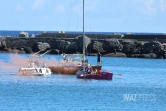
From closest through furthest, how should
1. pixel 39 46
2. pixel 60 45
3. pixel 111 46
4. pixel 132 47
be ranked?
pixel 111 46, pixel 132 47, pixel 39 46, pixel 60 45

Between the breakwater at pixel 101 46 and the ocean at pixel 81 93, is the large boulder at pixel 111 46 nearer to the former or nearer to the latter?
the breakwater at pixel 101 46

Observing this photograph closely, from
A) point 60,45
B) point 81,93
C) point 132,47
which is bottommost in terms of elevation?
point 132,47

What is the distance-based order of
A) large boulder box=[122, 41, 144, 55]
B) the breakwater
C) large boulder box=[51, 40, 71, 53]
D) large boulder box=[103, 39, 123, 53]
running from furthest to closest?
1. large boulder box=[51, 40, 71, 53]
2. large boulder box=[122, 41, 144, 55]
3. large boulder box=[103, 39, 123, 53]
4. the breakwater

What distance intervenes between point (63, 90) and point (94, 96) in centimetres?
430

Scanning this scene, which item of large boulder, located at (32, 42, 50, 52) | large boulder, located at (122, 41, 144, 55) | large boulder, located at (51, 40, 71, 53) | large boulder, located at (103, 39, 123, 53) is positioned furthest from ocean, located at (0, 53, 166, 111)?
large boulder, located at (32, 42, 50, 52)

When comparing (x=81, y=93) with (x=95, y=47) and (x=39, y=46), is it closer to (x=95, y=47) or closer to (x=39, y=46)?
(x=95, y=47)

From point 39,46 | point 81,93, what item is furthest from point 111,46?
point 81,93

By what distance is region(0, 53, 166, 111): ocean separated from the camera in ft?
144

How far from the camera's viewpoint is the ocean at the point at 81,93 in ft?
144

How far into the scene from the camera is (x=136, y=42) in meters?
110

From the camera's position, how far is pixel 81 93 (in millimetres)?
52312

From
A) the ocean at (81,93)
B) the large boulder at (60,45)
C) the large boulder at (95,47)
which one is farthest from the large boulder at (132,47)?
the ocean at (81,93)

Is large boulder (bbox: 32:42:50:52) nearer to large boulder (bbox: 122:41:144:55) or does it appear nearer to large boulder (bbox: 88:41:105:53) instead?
large boulder (bbox: 88:41:105:53)

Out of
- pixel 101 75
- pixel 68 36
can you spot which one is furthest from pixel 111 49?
pixel 101 75
